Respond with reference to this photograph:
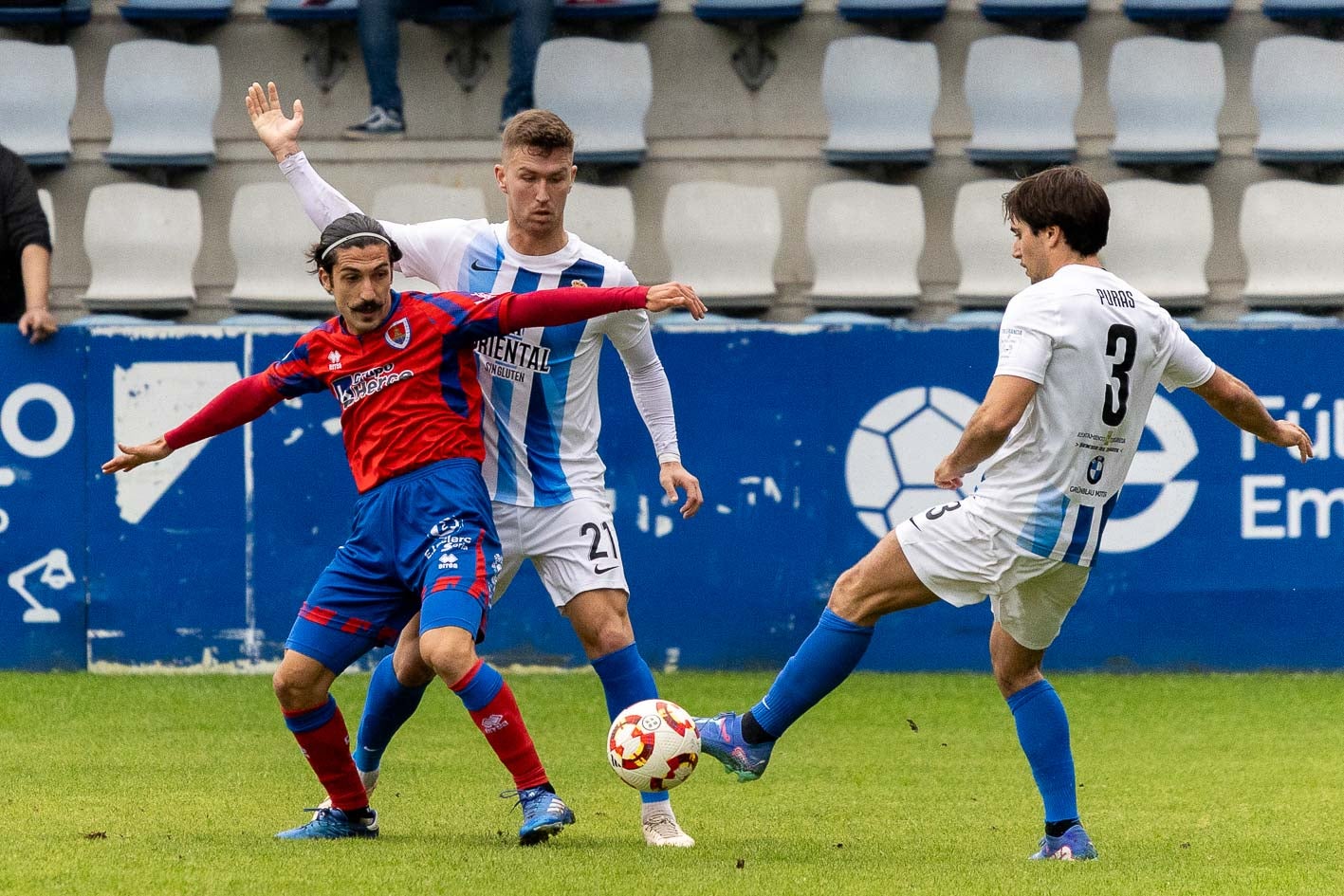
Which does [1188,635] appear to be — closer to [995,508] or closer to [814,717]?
[814,717]

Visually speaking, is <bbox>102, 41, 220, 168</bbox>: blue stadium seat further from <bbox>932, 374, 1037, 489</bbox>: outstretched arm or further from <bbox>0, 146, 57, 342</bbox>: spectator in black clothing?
<bbox>932, 374, 1037, 489</bbox>: outstretched arm

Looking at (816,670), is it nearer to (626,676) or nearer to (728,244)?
(626,676)

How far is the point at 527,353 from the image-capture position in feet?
17.2

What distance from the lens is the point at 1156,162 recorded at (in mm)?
10391

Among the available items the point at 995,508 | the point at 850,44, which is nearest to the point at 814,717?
the point at 995,508

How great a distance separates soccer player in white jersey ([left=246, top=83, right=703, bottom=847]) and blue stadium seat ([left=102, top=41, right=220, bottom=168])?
548 cm

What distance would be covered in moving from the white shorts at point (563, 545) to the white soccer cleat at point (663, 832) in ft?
2.12

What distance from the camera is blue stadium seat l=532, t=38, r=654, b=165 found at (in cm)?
1048

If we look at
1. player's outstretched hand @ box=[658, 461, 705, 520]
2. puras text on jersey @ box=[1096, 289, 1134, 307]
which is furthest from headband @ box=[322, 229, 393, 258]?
puras text on jersey @ box=[1096, 289, 1134, 307]

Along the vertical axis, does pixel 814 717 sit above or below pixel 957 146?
below

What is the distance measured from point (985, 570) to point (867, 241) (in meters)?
5.59

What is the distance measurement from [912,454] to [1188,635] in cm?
156

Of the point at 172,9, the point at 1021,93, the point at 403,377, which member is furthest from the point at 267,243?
the point at 403,377

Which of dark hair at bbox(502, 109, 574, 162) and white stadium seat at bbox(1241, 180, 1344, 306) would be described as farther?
white stadium seat at bbox(1241, 180, 1344, 306)
